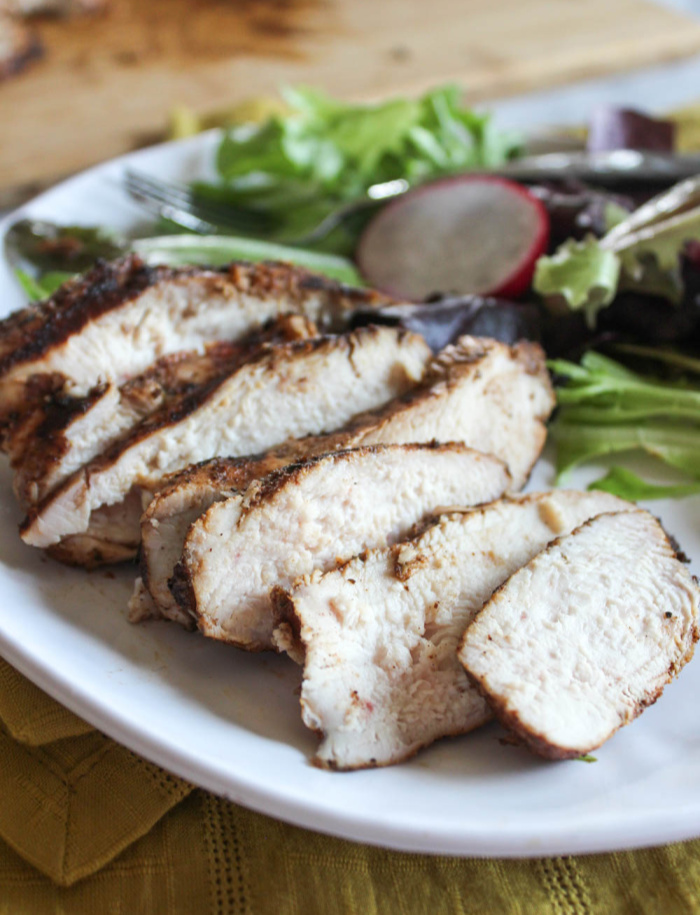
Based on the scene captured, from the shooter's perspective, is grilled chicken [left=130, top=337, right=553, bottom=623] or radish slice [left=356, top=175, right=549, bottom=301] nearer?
grilled chicken [left=130, top=337, right=553, bottom=623]

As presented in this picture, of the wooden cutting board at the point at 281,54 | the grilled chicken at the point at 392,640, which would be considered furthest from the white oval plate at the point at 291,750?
the wooden cutting board at the point at 281,54

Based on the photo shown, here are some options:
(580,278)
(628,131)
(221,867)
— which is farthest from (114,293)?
Answer: (628,131)

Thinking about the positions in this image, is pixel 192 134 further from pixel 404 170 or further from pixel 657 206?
pixel 657 206

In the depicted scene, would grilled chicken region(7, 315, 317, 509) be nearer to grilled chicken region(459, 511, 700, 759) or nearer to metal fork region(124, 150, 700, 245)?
grilled chicken region(459, 511, 700, 759)

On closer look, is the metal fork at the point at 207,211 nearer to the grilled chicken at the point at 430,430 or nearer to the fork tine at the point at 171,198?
the fork tine at the point at 171,198

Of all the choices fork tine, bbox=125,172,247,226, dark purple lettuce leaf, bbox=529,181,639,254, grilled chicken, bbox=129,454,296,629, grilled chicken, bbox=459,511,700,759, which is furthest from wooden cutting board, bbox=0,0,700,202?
grilled chicken, bbox=459,511,700,759

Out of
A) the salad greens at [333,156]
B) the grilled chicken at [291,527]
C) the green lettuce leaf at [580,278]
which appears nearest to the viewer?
the grilled chicken at [291,527]
